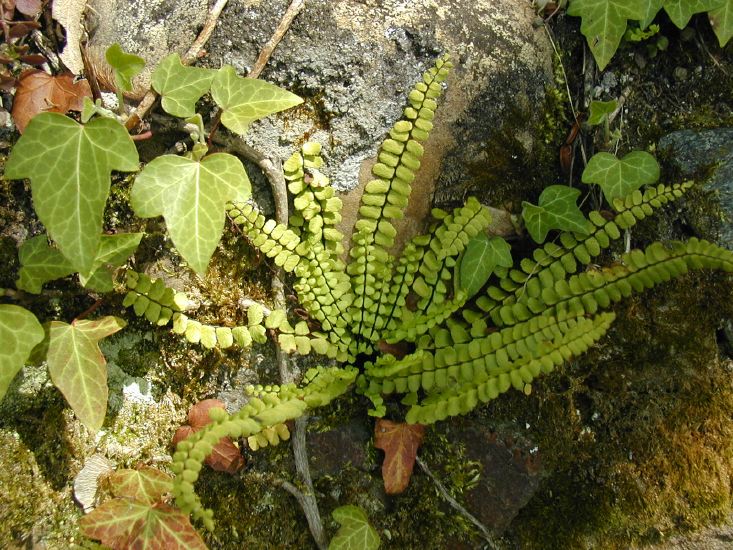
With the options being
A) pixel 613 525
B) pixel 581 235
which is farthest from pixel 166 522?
pixel 581 235

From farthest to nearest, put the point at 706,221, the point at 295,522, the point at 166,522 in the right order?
the point at 706,221 → the point at 295,522 → the point at 166,522

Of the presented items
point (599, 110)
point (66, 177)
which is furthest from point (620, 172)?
point (66, 177)

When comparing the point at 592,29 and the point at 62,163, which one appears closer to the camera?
the point at 62,163

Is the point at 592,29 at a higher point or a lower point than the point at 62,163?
higher

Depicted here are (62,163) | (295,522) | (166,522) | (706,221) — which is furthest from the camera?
(706,221)

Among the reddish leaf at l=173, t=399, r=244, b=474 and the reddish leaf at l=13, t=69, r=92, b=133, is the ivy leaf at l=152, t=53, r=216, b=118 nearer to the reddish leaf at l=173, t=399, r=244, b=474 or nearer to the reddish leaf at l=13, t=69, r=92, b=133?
the reddish leaf at l=13, t=69, r=92, b=133

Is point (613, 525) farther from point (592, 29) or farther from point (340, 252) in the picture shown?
point (592, 29)

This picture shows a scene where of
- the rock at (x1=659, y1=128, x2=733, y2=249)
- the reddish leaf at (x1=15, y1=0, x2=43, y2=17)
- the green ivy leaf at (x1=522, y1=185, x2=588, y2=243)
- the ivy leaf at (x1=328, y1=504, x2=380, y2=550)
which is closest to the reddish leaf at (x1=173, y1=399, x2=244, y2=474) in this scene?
the ivy leaf at (x1=328, y1=504, x2=380, y2=550)

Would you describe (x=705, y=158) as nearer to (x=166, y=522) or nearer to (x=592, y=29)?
(x=592, y=29)

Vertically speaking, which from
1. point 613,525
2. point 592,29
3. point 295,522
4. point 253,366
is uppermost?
point 592,29
